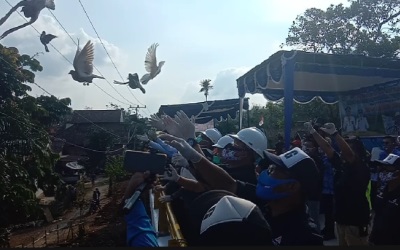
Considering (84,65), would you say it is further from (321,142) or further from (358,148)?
(358,148)

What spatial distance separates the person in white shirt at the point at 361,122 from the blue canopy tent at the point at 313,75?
79cm

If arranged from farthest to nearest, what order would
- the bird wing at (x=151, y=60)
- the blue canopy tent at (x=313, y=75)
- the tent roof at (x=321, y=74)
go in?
1. the tent roof at (x=321, y=74)
2. the blue canopy tent at (x=313, y=75)
3. the bird wing at (x=151, y=60)

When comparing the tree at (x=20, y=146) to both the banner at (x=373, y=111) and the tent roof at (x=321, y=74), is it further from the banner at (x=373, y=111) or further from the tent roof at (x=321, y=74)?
the banner at (x=373, y=111)

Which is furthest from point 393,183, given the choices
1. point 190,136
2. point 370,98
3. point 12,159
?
point 12,159

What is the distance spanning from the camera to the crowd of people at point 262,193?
1.63 meters

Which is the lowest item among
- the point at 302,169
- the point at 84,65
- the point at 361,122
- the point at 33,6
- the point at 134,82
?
the point at 302,169

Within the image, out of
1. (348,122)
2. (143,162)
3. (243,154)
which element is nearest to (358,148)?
(243,154)

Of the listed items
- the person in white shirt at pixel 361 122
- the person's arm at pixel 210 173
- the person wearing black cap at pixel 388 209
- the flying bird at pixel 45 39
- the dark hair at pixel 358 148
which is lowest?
the person wearing black cap at pixel 388 209

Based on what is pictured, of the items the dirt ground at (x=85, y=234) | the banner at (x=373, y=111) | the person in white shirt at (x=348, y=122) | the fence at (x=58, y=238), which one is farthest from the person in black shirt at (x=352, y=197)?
the fence at (x=58, y=238)

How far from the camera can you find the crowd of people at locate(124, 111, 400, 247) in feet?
5.33

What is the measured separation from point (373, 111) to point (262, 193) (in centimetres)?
902

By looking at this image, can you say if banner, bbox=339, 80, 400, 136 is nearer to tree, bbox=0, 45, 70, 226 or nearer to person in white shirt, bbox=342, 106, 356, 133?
person in white shirt, bbox=342, 106, 356, 133

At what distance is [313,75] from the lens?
10281 millimetres

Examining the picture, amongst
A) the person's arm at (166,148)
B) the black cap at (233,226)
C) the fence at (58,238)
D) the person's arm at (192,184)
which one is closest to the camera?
the black cap at (233,226)
